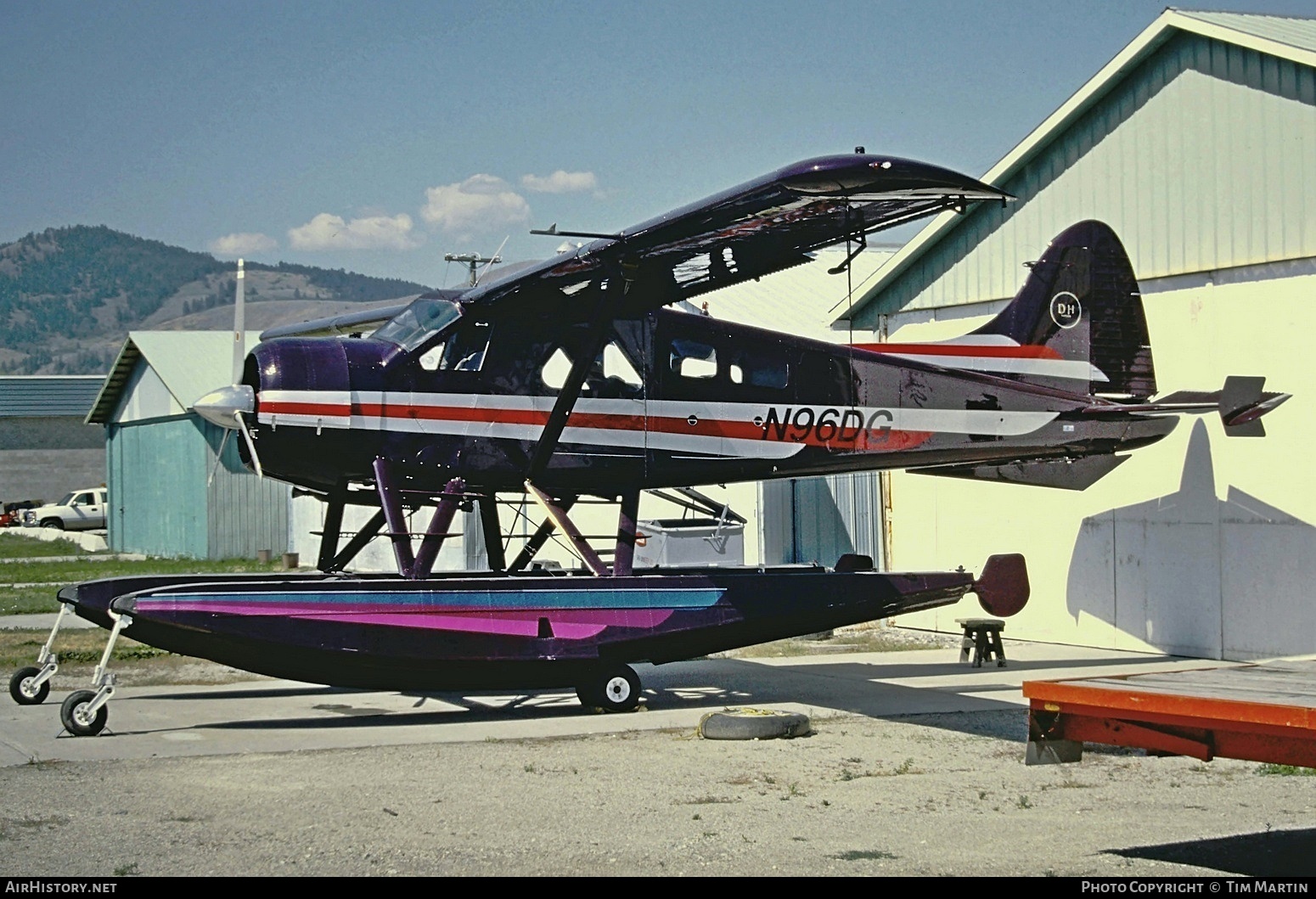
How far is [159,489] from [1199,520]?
37.6 metres

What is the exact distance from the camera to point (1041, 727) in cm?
646

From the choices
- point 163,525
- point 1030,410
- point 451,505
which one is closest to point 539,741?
point 451,505

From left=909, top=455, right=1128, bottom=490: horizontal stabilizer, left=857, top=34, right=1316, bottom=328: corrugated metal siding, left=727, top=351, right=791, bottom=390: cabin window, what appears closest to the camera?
left=727, top=351, right=791, bottom=390: cabin window

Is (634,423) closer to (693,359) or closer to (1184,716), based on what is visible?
(693,359)

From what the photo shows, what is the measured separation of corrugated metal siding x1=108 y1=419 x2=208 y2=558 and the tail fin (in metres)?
31.7

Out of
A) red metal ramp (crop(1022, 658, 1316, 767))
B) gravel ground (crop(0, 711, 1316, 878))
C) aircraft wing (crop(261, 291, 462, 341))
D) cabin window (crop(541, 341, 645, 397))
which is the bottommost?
gravel ground (crop(0, 711, 1316, 878))

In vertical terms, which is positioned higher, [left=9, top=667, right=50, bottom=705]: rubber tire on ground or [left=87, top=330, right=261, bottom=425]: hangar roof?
[left=87, top=330, right=261, bottom=425]: hangar roof

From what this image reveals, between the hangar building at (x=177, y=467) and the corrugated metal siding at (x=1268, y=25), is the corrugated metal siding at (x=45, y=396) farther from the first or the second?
the corrugated metal siding at (x=1268, y=25)

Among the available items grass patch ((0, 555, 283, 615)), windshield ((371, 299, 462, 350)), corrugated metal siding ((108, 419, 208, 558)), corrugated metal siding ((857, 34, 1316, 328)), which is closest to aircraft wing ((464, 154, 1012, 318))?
windshield ((371, 299, 462, 350))

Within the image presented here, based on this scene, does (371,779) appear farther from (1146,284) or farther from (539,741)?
(1146,284)

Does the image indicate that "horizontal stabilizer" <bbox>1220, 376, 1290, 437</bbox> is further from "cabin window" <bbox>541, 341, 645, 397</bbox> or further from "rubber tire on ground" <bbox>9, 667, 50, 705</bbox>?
"rubber tire on ground" <bbox>9, 667, 50, 705</bbox>

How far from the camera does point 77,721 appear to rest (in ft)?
34.9

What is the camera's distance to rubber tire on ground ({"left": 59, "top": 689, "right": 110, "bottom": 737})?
1062cm
